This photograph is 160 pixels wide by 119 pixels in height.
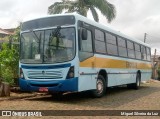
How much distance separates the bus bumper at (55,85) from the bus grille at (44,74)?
15 cm

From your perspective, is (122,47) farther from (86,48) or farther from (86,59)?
(86,59)

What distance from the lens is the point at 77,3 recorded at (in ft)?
86.0

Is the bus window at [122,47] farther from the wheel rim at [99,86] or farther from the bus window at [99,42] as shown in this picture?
the wheel rim at [99,86]

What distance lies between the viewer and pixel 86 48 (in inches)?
490

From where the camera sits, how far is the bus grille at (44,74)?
11.7 metres

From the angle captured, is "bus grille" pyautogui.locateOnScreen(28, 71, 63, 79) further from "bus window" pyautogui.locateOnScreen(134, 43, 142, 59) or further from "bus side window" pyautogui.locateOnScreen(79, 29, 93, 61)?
"bus window" pyautogui.locateOnScreen(134, 43, 142, 59)

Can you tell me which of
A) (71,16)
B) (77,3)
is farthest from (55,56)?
(77,3)

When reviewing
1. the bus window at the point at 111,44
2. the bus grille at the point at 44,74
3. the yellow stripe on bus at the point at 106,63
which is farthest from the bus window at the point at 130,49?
the bus grille at the point at 44,74

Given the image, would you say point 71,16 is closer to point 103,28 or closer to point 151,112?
point 103,28

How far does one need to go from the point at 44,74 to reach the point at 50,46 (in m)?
1.05

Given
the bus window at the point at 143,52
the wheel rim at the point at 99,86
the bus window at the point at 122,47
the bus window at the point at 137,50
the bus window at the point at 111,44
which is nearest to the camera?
the wheel rim at the point at 99,86

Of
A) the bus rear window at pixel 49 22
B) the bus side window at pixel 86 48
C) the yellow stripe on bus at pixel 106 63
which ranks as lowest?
the yellow stripe on bus at pixel 106 63

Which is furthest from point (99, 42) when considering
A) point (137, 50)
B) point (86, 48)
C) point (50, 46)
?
point (137, 50)

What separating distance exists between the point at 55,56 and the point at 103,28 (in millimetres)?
3614
